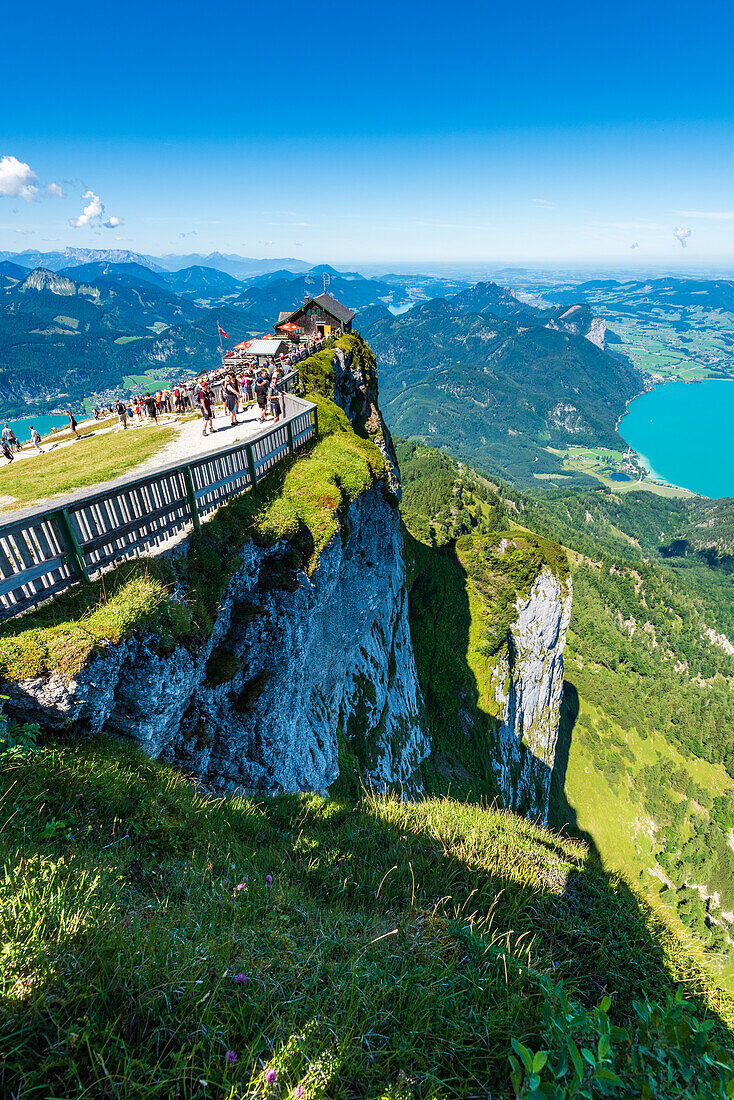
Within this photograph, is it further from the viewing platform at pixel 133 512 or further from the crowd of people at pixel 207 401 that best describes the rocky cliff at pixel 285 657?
the crowd of people at pixel 207 401

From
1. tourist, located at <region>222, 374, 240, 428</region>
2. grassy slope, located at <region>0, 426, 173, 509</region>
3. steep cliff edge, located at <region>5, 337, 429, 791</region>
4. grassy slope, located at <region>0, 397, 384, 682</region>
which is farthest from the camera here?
tourist, located at <region>222, 374, 240, 428</region>

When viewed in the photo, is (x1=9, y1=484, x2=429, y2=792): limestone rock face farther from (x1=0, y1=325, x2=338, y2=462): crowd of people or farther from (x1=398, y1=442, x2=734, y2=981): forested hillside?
(x1=398, y1=442, x2=734, y2=981): forested hillside

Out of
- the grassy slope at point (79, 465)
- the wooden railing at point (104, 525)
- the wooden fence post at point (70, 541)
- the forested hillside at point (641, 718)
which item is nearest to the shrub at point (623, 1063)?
the wooden railing at point (104, 525)

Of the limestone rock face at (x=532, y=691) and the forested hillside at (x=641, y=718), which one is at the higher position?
the limestone rock face at (x=532, y=691)

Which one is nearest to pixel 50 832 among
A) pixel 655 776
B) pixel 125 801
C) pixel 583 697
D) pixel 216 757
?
pixel 125 801

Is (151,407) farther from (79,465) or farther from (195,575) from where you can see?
(195,575)

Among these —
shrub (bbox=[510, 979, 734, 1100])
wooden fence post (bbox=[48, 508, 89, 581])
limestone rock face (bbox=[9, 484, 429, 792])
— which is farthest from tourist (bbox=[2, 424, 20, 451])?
shrub (bbox=[510, 979, 734, 1100])
